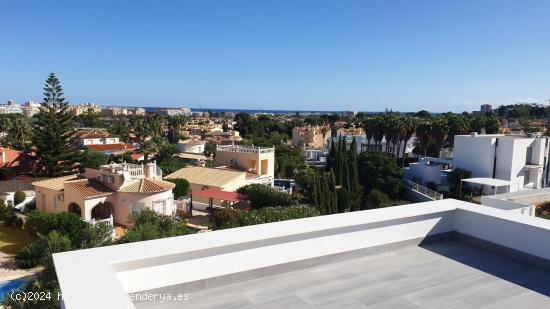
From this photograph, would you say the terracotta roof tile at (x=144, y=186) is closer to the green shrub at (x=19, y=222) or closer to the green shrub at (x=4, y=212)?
the green shrub at (x=19, y=222)

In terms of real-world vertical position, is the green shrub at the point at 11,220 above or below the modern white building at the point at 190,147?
below

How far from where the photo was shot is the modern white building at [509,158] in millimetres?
29844

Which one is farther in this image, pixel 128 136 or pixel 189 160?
pixel 128 136

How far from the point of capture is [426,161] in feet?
107

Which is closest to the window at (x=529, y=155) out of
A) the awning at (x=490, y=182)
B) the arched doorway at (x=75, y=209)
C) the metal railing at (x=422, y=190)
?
the awning at (x=490, y=182)

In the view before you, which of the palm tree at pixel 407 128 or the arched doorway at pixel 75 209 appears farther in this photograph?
the palm tree at pixel 407 128

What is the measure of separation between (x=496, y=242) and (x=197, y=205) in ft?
73.7

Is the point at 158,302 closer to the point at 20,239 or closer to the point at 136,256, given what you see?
the point at 136,256

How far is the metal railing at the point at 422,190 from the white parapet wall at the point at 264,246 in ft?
77.1

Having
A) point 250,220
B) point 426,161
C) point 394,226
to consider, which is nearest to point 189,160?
point 426,161

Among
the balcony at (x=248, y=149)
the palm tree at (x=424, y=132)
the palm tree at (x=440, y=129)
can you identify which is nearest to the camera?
the balcony at (x=248, y=149)

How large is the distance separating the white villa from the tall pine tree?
813cm

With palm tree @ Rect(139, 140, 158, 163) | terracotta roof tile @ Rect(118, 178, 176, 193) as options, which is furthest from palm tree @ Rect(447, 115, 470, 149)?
terracotta roof tile @ Rect(118, 178, 176, 193)

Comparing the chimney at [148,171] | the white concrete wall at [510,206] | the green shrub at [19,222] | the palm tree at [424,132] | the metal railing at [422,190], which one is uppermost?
the palm tree at [424,132]
